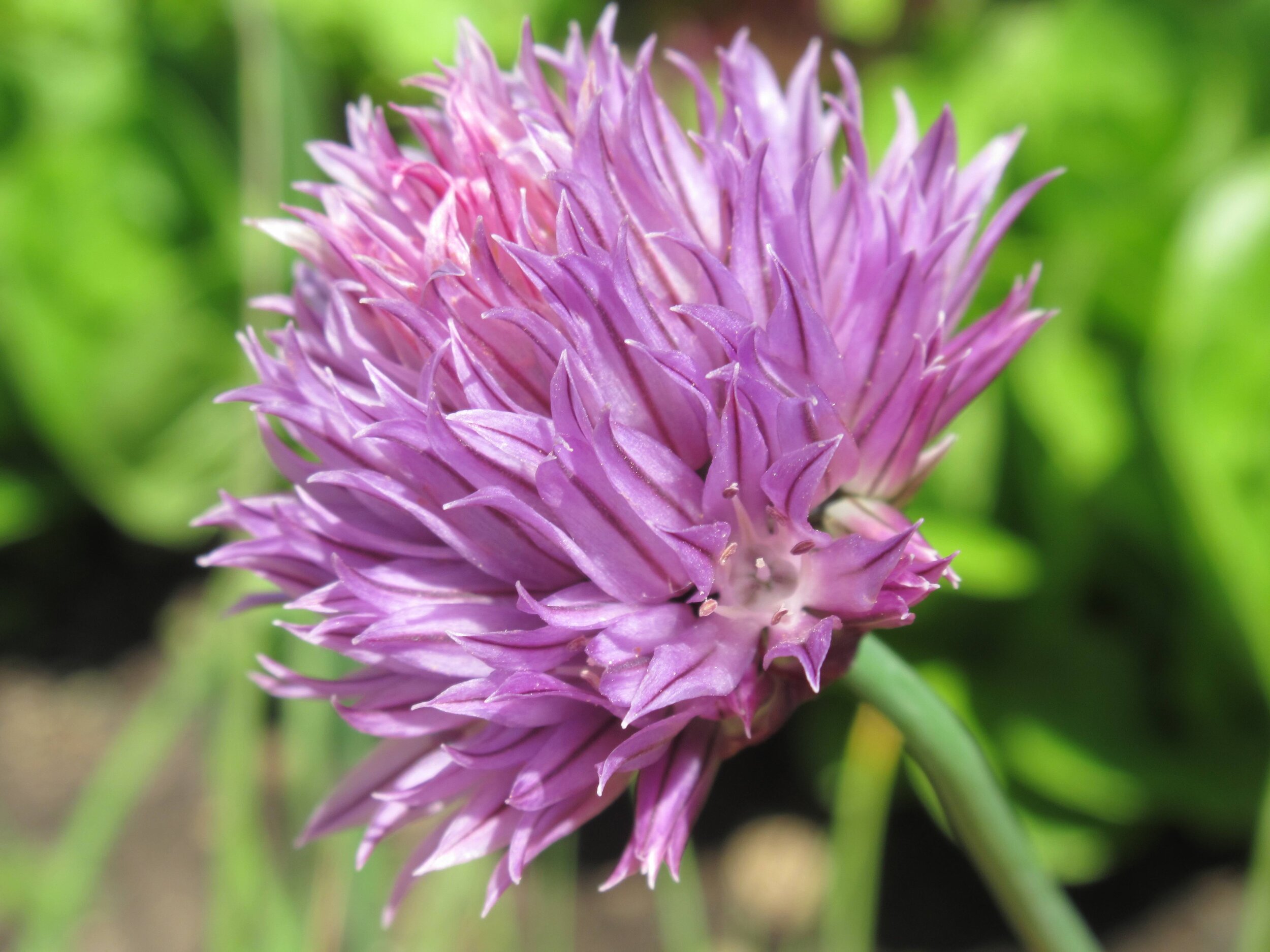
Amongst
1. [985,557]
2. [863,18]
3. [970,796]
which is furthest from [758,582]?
[863,18]

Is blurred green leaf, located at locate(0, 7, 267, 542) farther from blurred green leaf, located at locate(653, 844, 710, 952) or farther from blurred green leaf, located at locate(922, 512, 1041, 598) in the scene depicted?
blurred green leaf, located at locate(922, 512, 1041, 598)

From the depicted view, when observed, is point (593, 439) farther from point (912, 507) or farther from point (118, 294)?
point (118, 294)

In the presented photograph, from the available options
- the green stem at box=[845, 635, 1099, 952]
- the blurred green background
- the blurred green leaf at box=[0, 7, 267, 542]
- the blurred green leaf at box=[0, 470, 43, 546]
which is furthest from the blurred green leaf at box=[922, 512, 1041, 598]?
the blurred green leaf at box=[0, 470, 43, 546]

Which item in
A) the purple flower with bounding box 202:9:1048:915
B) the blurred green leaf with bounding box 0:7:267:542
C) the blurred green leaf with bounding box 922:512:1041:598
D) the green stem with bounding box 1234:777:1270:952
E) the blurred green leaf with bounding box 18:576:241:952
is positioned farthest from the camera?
the blurred green leaf with bounding box 0:7:267:542

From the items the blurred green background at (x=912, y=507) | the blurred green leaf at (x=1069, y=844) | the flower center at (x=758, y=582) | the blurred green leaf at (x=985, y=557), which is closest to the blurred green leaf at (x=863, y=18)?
the blurred green background at (x=912, y=507)

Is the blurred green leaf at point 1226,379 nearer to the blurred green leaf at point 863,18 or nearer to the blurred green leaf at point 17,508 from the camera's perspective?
the blurred green leaf at point 863,18

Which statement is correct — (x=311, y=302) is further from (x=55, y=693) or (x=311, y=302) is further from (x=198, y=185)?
(x=55, y=693)
